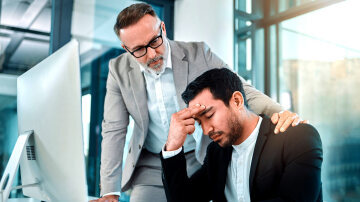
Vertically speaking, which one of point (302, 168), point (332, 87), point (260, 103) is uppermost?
point (332, 87)

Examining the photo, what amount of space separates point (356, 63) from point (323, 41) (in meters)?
0.40

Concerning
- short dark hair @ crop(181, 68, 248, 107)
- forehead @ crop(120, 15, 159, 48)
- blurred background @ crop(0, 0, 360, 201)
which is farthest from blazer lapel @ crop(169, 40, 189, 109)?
blurred background @ crop(0, 0, 360, 201)

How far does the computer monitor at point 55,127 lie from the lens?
3.04ft

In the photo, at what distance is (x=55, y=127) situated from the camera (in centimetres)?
98

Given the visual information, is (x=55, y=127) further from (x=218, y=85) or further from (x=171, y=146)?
(x=218, y=85)

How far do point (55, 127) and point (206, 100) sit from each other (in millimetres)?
733

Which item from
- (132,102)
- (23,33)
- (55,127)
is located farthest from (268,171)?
(23,33)

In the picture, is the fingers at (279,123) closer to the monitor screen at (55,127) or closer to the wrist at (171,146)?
the wrist at (171,146)

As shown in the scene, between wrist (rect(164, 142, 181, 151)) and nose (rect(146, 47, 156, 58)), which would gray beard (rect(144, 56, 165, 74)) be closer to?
nose (rect(146, 47, 156, 58))

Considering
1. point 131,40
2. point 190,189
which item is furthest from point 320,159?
point 131,40

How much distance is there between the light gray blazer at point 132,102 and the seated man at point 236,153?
0.14 metres

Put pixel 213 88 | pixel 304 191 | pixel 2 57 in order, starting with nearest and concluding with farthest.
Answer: pixel 304 191 < pixel 213 88 < pixel 2 57

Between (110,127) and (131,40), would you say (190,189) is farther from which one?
(131,40)

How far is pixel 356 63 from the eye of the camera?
2836mm
